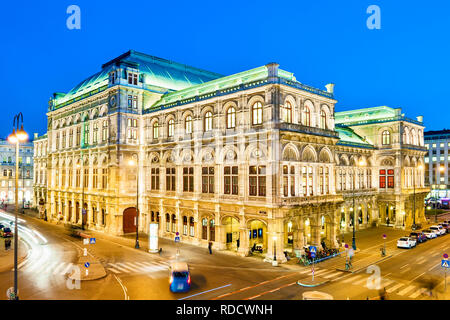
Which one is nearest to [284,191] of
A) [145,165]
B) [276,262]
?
[276,262]

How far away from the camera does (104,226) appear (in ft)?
185

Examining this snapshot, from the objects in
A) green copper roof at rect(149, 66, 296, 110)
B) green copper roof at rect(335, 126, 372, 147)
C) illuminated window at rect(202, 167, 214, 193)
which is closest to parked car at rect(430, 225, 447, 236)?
green copper roof at rect(335, 126, 372, 147)

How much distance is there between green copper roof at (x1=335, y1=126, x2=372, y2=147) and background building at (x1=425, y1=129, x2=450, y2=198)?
63.9 meters

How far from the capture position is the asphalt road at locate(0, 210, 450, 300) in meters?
26.1

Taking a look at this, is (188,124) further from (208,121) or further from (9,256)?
(9,256)

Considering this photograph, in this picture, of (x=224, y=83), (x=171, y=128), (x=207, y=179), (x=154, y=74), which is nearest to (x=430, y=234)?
(x=207, y=179)

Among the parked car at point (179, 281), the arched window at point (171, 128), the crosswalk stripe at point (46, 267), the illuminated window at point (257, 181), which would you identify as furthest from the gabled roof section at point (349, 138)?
the crosswalk stripe at point (46, 267)

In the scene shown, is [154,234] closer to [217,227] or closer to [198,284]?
[217,227]

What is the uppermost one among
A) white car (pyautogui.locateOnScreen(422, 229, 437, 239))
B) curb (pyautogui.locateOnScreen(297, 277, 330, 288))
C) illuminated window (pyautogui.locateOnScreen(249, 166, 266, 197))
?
illuminated window (pyautogui.locateOnScreen(249, 166, 266, 197))

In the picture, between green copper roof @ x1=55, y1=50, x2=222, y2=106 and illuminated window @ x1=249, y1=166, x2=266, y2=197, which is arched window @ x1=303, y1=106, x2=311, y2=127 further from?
green copper roof @ x1=55, y1=50, x2=222, y2=106

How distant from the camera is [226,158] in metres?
43.8

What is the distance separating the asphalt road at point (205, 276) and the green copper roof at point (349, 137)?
2190cm

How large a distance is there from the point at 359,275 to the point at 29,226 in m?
56.2

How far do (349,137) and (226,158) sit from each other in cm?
3132
